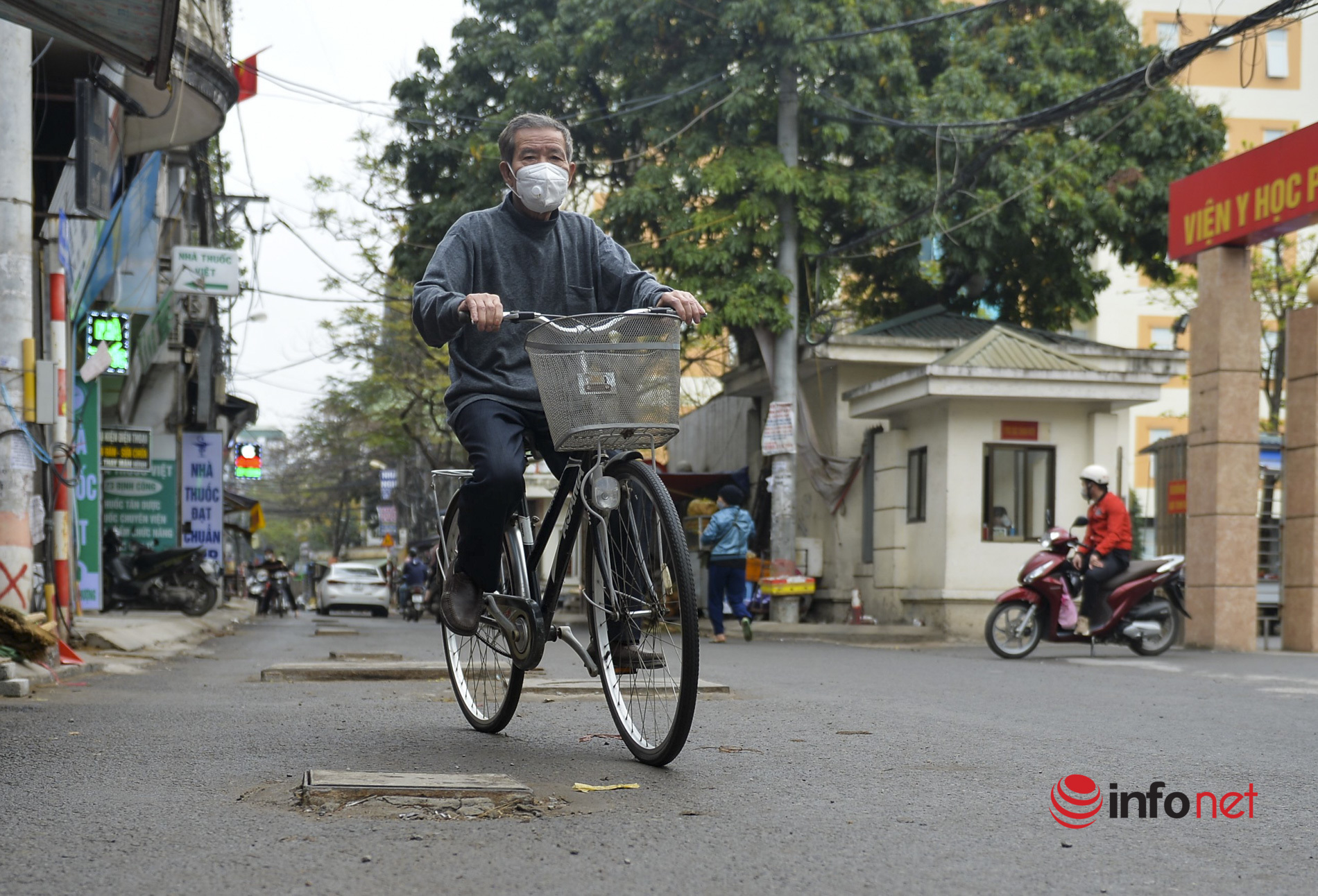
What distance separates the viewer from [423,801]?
3.36 m

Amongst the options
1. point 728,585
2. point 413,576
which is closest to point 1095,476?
point 728,585

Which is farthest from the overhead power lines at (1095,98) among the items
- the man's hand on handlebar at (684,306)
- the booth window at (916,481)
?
the man's hand on handlebar at (684,306)

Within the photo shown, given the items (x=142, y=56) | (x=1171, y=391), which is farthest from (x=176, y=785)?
(x=1171, y=391)

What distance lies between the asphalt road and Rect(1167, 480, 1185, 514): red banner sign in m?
9.22

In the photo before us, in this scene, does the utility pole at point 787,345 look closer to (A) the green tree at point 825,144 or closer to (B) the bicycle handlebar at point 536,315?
(A) the green tree at point 825,144

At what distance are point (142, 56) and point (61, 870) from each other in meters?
6.17

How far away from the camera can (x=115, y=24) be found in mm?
7441

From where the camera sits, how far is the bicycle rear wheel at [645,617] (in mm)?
3945

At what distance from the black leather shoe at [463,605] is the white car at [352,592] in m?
Answer: 32.2

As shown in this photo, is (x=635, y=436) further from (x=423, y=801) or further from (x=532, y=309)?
(x=423, y=801)

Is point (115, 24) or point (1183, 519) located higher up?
point (115, 24)

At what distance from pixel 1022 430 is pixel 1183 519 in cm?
217
